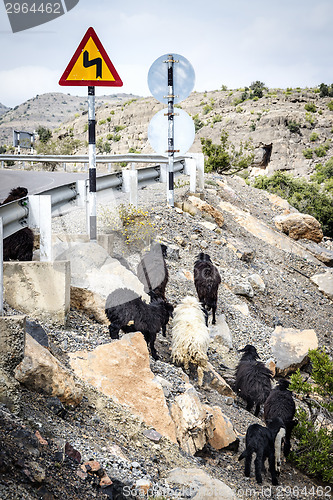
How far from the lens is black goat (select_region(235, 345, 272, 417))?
6406 millimetres

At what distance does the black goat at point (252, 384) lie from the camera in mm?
6406

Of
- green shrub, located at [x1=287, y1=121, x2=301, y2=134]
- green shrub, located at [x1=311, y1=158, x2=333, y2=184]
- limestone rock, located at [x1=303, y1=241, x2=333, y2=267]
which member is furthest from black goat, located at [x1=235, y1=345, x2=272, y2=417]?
green shrub, located at [x1=287, y1=121, x2=301, y2=134]

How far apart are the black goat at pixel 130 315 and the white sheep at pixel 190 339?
1.32ft

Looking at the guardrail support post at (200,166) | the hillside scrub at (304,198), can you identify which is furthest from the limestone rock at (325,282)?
the hillside scrub at (304,198)

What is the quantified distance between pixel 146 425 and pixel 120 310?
1.36 meters

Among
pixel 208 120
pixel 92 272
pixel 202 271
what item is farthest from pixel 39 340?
pixel 208 120

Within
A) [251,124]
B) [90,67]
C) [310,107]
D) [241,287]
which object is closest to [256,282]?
[241,287]

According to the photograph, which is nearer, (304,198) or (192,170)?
(192,170)

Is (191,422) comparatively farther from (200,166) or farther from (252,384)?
(200,166)

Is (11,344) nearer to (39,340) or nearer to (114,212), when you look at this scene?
(39,340)

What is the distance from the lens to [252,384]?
252 inches

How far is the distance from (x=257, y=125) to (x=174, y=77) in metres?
40.5

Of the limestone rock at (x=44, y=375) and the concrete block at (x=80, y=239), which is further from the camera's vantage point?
the concrete block at (x=80, y=239)

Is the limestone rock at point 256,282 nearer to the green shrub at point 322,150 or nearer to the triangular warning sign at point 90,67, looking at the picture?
the triangular warning sign at point 90,67
